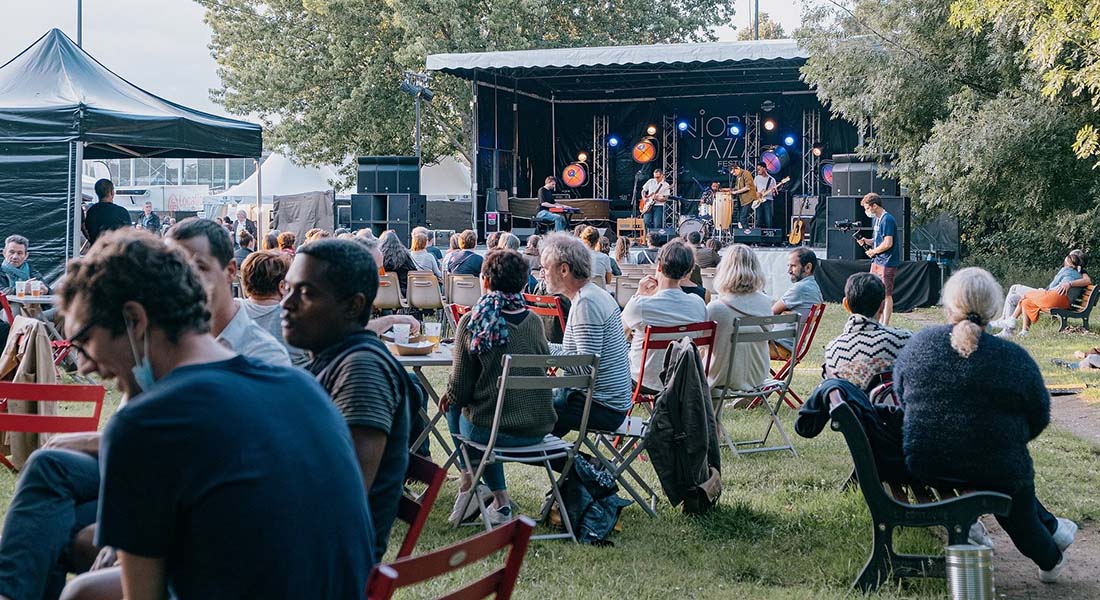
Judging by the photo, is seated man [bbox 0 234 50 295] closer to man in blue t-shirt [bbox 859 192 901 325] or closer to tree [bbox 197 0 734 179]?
man in blue t-shirt [bbox 859 192 901 325]

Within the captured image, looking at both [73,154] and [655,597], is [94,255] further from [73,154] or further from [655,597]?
[73,154]

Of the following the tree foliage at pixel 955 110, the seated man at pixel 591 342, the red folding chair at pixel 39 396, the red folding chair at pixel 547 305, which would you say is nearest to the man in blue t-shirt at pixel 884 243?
the tree foliage at pixel 955 110

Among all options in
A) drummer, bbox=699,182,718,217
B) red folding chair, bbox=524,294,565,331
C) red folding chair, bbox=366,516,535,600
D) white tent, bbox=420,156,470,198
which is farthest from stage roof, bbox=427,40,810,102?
red folding chair, bbox=366,516,535,600

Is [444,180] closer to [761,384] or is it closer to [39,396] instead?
[761,384]

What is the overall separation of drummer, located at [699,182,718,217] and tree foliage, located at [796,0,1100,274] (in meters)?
3.19

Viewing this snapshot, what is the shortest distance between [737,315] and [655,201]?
13.0 meters

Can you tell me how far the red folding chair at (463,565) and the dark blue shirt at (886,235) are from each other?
10.9m

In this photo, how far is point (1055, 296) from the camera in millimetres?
12117

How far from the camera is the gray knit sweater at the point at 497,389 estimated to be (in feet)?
14.6

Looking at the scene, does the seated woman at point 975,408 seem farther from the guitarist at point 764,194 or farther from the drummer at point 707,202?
the guitarist at point 764,194

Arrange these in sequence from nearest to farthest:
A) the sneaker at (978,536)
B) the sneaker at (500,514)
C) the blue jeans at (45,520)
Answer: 1. the blue jeans at (45,520)
2. the sneaker at (978,536)
3. the sneaker at (500,514)

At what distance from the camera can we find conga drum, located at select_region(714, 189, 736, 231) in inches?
743

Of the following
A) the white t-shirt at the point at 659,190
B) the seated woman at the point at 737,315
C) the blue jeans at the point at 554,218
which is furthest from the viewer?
the white t-shirt at the point at 659,190

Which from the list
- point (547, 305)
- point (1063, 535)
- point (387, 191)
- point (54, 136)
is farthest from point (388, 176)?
A: point (1063, 535)
